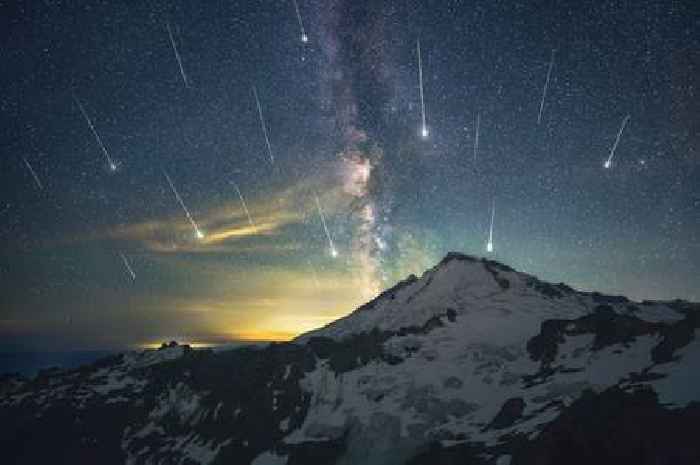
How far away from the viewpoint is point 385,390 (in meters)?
186

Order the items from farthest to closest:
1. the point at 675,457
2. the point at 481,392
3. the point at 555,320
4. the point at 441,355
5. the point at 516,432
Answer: the point at 441,355 < the point at 555,320 < the point at 481,392 < the point at 516,432 < the point at 675,457

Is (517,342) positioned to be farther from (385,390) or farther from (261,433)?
(261,433)

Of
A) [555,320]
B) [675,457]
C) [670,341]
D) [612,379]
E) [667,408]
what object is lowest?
[675,457]

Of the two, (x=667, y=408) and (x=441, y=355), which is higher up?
(x=441, y=355)

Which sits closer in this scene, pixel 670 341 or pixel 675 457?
pixel 675 457

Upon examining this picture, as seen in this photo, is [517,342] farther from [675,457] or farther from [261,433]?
[675,457]

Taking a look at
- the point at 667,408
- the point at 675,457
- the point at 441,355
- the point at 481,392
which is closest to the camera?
the point at 675,457

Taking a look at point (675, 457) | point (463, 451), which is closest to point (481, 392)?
point (463, 451)

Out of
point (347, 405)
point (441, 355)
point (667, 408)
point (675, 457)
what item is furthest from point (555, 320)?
point (675, 457)

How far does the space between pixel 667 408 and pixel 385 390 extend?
110 m

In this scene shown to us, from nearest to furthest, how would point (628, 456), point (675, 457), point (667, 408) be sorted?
point (675, 457) → point (628, 456) → point (667, 408)

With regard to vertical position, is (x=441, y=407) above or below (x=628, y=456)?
above

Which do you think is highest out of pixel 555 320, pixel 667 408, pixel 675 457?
pixel 555 320

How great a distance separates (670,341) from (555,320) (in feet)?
181
